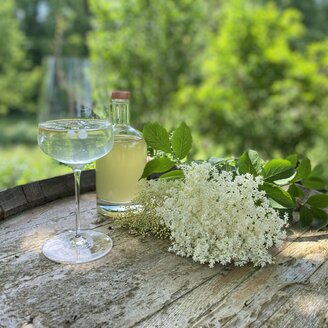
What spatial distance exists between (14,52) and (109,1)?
18.1 feet

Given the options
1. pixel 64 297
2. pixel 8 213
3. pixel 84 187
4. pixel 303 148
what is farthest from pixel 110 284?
pixel 303 148

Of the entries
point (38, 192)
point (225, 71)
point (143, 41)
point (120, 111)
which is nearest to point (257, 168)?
point (120, 111)

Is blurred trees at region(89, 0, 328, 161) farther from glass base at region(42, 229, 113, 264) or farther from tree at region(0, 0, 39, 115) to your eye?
tree at region(0, 0, 39, 115)

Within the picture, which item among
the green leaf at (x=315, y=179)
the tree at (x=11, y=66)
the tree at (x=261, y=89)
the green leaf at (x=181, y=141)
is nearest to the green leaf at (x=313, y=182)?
the green leaf at (x=315, y=179)

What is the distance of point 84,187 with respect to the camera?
1238 millimetres

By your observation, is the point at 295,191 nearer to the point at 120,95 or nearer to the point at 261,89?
the point at 120,95

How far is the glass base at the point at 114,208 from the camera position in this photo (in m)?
1.01

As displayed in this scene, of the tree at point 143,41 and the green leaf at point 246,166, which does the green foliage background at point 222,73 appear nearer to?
the tree at point 143,41

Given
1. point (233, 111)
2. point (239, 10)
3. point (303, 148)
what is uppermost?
point (239, 10)

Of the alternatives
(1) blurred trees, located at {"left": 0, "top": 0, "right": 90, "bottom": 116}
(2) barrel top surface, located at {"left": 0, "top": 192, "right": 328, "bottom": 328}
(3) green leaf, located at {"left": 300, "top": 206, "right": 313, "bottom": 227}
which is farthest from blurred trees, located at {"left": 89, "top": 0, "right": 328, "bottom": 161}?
(1) blurred trees, located at {"left": 0, "top": 0, "right": 90, "bottom": 116}

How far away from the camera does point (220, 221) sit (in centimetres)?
81

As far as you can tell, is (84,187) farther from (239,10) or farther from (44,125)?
(239,10)

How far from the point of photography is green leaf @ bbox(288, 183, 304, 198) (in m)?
1.00

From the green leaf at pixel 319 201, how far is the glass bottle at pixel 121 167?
1.34 ft
